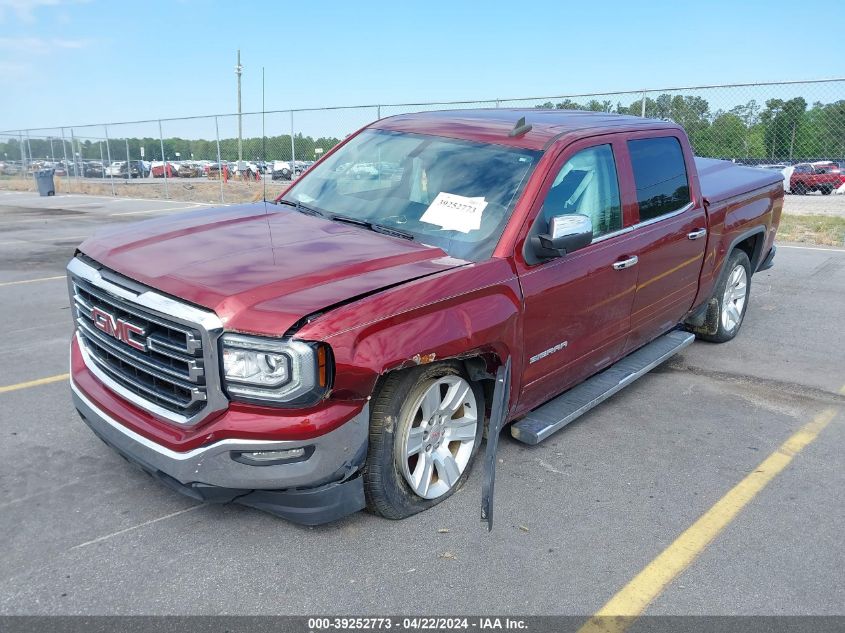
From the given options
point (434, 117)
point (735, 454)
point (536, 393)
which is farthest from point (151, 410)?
point (735, 454)

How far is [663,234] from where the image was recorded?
4.73 meters

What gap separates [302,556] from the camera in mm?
3088

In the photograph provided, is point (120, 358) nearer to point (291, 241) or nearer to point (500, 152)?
point (291, 241)

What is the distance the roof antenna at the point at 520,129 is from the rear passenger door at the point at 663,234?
809mm

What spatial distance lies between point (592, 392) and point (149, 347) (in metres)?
2.58

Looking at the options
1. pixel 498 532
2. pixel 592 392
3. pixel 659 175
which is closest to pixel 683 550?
pixel 498 532

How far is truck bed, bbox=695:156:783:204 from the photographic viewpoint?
5668mm

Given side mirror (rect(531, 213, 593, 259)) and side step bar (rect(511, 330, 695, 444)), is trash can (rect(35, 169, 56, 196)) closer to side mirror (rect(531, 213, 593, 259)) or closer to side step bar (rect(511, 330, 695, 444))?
side step bar (rect(511, 330, 695, 444))

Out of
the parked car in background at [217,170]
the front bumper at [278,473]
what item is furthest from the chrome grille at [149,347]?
the parked car in background at [217,170]

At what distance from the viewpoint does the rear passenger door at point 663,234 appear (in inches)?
181

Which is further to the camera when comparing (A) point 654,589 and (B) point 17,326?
(B) point 17,326

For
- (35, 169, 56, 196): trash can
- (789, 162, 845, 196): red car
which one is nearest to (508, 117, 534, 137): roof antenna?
(789, 162, 845, 196): red car

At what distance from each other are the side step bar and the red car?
12.9 metres

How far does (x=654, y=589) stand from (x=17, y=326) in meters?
5.97
